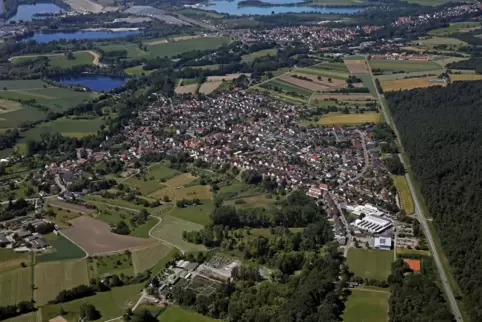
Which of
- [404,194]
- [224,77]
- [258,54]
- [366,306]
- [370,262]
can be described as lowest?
[366,306]

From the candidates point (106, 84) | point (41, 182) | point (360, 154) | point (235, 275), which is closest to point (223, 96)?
point (106, 84)

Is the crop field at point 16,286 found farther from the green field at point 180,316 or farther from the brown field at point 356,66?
the brown field at point 356,66

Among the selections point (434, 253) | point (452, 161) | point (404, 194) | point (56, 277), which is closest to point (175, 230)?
point (56, 277)

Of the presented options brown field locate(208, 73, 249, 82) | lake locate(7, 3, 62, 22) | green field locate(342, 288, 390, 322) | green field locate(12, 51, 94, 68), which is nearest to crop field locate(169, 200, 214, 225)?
green field locate(342, 288, 390, 322)

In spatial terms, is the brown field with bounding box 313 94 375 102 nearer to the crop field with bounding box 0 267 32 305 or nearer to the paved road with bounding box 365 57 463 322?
the paved road with bounding box 365 57 463 322

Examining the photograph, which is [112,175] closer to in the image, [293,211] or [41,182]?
[41,182]

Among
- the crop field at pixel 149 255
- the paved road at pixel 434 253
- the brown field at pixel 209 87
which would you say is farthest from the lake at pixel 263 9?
the crop field at pixel 149 255

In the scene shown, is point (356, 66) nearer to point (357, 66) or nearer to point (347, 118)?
point (357, 66)
